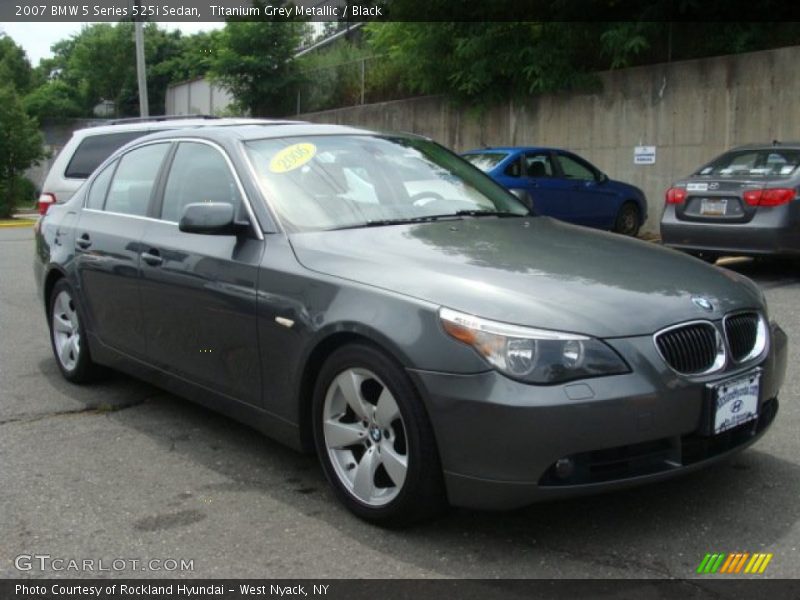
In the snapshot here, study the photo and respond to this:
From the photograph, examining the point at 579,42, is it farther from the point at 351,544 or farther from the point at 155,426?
the point at 351,544

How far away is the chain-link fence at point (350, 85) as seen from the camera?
72.0ft

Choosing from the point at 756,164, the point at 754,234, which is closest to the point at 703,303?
the point at 754,234

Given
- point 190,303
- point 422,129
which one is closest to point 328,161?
point 190,303

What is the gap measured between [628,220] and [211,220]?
37.4ft

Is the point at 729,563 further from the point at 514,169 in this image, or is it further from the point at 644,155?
the point at 644,155

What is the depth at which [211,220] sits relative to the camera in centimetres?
411

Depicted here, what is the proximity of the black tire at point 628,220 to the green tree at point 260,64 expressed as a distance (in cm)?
1449

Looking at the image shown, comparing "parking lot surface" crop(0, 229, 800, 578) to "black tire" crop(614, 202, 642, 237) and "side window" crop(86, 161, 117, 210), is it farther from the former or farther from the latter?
"black tire" crop(614, 202, 642, 237)

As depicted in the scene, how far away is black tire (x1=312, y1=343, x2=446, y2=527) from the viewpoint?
3293 mm

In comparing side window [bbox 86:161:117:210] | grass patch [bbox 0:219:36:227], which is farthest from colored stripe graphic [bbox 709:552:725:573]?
grass patch [bbox 0:219:36:227]

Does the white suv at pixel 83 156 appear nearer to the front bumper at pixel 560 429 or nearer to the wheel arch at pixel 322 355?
the wheel arch at pixel 322 355

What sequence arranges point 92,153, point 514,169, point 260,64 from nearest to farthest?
point 92,153 < point 514,169 < point 260,64

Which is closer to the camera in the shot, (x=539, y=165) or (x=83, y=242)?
(x=83, y=242)

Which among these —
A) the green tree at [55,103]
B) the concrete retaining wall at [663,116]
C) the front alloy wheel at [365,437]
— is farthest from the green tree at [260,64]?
the green tree at [55,103]
